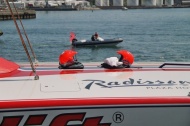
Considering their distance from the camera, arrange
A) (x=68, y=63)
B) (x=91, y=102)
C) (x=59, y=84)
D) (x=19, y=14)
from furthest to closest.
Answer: (x=19, y=14)
(x=68, y=63)
(x=59, y=84)
(x=91, y=102)

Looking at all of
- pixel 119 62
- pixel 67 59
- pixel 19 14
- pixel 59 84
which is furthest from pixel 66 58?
pixel 19 14

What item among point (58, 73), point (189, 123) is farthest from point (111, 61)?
point (189, 123)

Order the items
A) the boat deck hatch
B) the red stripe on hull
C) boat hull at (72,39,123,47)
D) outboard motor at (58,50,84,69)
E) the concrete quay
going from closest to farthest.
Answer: the red stripe on hull
the boat deck hatch
outboard motor at (58,50,84,69)
boat hull at (72,39,123,47)
the concrete quay

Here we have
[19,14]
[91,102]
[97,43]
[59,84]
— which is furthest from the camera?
[19,14]

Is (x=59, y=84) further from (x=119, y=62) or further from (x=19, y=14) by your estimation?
(x=19, y=14)

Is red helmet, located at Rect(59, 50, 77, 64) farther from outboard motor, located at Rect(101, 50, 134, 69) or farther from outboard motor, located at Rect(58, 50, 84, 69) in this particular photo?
outboard motor, located at Rect(101, 50, 134, 69)

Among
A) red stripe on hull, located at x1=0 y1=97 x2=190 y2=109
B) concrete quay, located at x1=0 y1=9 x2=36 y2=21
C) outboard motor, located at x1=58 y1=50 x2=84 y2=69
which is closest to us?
red stripe on hull, located at x1=0 y1=97 x2=190 y2=109

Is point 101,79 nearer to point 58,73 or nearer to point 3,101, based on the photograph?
point 58,73

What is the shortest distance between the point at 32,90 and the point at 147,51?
97.2 feet

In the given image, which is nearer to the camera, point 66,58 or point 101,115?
point 101,115

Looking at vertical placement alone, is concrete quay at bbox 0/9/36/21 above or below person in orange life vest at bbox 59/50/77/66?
below

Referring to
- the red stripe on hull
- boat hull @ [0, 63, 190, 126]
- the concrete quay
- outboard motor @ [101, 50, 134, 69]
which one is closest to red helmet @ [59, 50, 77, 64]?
outboard motor @ [101, 50, 134, 69]

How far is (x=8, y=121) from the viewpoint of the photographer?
560 cm

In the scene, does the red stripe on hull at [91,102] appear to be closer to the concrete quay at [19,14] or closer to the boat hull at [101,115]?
the boat hull at [101,115]
